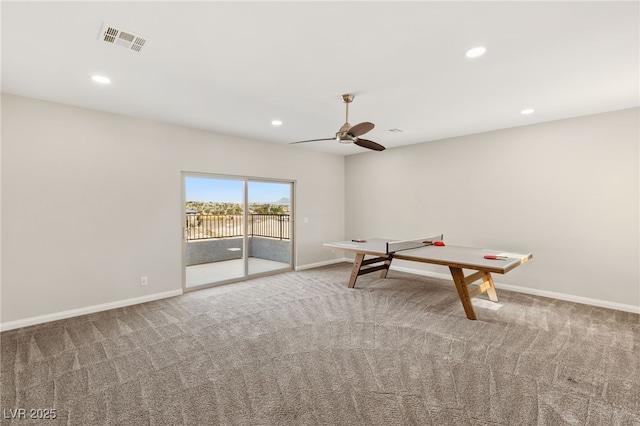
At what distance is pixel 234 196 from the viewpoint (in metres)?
5.40

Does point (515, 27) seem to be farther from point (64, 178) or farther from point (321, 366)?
point (64, 178)

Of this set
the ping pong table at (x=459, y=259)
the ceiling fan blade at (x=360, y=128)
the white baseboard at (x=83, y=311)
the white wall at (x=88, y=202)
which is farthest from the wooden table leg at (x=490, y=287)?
the white baseboard at (x=83, y=311)

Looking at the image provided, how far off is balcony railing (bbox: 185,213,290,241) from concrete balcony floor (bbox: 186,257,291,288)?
55 centimetres

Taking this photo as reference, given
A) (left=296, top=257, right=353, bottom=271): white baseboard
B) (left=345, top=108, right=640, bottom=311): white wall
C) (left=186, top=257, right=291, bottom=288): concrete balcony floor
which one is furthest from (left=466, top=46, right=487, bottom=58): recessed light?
(left=296, top=257, right=353, bottom=271): white baseboard

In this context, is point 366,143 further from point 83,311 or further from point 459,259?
point 83,311

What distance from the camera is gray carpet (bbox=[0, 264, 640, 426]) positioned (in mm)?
2004

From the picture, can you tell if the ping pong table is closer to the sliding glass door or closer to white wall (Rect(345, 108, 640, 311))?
white wall (Rect(345, 108, 640, 311))

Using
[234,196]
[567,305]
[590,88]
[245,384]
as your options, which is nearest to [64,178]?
[234,196]

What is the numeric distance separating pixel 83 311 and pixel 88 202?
1.38 metres

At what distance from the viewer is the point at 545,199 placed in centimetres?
449

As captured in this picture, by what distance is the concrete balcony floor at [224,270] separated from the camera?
203 inches

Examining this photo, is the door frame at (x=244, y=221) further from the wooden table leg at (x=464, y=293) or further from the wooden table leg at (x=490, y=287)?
the wooden table leg at (x=490, y=287)

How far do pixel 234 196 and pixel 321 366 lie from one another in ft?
11.9

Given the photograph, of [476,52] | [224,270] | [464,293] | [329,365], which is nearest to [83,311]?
[224,270]
